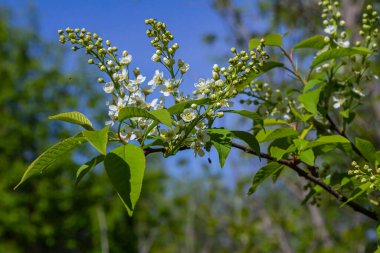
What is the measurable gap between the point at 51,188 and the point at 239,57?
15.2 metres

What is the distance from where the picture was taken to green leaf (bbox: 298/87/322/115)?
1.44 m

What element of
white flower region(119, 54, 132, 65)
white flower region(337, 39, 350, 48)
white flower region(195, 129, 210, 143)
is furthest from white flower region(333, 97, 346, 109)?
white flower region(119, 54, 132, 65)

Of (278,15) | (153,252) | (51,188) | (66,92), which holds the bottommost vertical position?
(153,252)

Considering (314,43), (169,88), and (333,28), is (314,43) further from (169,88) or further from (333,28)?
(169,88)

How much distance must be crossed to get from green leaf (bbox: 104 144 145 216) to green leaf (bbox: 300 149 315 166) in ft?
1.63

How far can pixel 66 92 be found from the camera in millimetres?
17203

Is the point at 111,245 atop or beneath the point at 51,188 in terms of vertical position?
beneath

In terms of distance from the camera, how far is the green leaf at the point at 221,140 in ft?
3.93

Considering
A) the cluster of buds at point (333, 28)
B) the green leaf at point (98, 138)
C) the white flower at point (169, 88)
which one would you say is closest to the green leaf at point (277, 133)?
the white flower at point (169, 88)

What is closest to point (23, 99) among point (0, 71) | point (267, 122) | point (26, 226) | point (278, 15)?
point (0, 71)

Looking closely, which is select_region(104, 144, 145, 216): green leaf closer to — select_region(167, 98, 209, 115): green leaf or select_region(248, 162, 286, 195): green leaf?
select_region(167, 98, 209, 115): green leaf

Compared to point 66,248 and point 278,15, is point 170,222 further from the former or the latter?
point 278,15

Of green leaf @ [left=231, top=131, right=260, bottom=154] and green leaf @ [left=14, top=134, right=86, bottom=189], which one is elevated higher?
green leaf @ [left=14, top=134, right=86, bottom=189]

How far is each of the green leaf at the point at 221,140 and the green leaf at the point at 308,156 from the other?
241 millimetres
